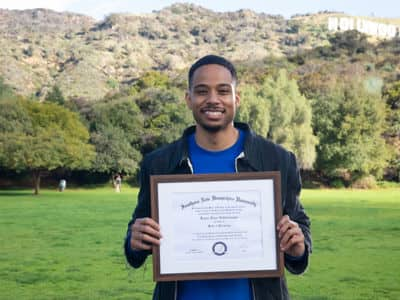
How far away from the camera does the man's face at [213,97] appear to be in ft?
10.5

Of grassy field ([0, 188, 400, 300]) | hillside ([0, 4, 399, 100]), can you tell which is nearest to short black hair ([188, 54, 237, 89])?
grassy field ([0, 188, 400, 300])

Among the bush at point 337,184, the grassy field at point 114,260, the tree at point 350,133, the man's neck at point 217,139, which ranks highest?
the man's neck at point 217,139

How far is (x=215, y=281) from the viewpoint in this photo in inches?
125

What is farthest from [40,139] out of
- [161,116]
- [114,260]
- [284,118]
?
[114,260]

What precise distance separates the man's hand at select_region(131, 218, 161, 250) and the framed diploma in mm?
84

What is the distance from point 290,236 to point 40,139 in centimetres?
4237

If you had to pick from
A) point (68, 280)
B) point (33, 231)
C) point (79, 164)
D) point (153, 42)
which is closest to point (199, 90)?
point (68, 280)

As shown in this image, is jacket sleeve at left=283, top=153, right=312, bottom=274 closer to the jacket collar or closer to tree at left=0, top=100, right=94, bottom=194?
the jacket collar

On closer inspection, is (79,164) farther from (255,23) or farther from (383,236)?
(255,23)

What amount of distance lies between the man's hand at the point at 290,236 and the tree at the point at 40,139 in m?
40.4

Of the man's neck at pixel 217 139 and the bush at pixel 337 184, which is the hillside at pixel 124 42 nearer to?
the bush at pixel 337 184

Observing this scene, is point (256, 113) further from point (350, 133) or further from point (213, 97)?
point (213, 97)

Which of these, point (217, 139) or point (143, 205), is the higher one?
point (217, 139)

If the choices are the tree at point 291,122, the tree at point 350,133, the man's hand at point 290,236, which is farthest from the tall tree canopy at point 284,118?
the man's hand at point 290,236
